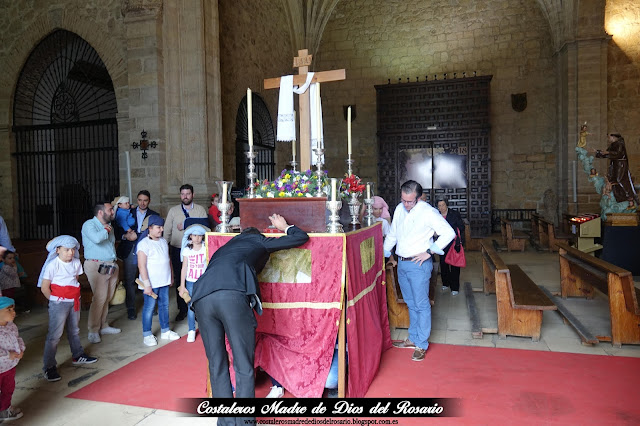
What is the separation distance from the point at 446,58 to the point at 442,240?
1274 cm

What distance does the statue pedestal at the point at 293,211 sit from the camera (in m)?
3.63

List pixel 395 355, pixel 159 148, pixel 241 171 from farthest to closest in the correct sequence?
pixel 241 171, pixel 159 148, pixel 395 355

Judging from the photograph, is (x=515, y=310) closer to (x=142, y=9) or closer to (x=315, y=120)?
(x=315, y=120)

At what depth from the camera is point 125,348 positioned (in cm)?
475

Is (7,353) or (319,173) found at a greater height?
(319,173)

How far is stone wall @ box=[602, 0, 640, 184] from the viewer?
43.9ft

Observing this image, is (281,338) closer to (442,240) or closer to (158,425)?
(158,425)

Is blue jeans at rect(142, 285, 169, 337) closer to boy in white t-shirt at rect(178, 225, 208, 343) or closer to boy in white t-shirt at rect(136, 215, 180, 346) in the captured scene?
boy in white t-shirt at rect(136, 215, 180, 346)

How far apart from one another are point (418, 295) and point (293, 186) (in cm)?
159

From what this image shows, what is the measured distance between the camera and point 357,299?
362cm

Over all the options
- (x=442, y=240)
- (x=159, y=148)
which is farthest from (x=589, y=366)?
(x=159, y=148)

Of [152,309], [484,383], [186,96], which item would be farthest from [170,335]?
[186,96]

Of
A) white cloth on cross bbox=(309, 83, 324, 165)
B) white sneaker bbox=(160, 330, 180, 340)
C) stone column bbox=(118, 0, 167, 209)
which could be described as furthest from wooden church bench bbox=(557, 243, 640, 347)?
stone column bbox=(118, 0, 167, 209)

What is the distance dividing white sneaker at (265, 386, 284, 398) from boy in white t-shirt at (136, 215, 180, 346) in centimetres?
182
